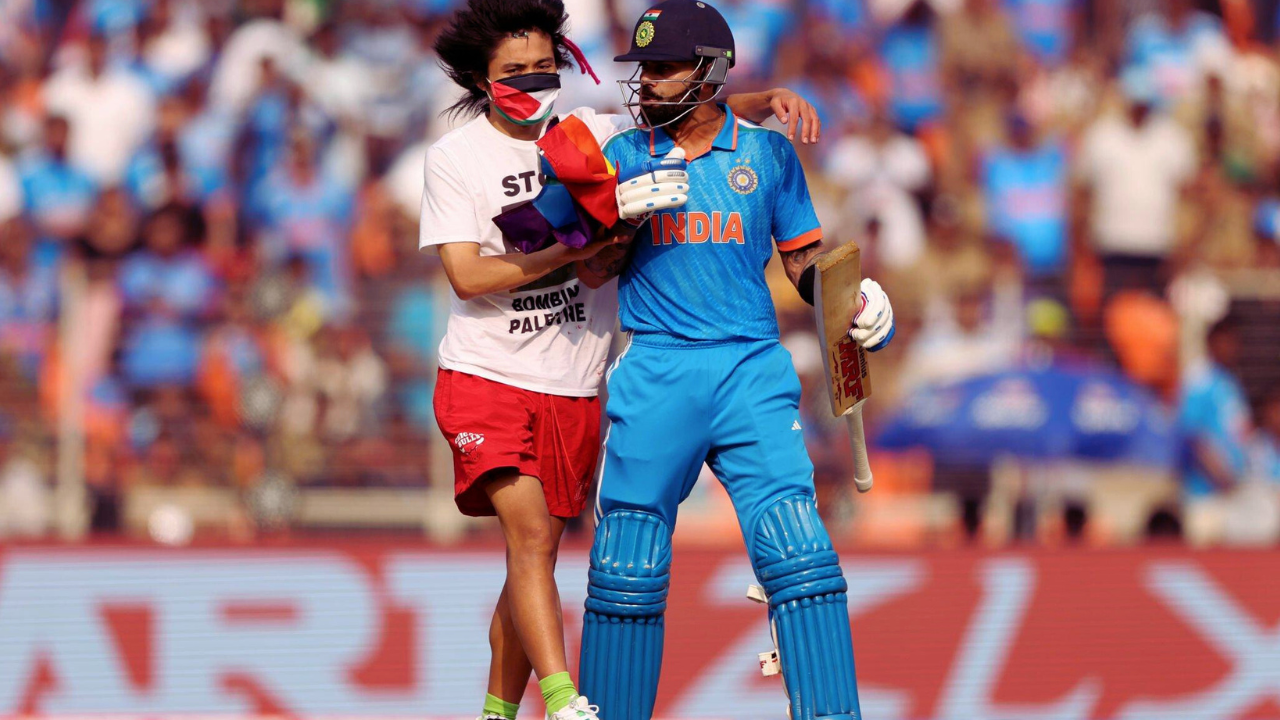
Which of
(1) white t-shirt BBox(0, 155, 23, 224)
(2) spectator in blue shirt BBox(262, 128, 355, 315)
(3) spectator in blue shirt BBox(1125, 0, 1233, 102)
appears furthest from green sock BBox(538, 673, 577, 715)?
(3) spectator in blue shirt BBox(1125, 0, 1233, 102)

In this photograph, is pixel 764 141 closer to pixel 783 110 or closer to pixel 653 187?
pixel 783 110

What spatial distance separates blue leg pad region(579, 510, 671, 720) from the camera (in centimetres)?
490

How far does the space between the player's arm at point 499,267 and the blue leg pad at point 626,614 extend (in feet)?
2.51

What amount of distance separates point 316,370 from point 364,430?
1.51 ft

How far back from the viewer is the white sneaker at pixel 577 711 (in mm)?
4816

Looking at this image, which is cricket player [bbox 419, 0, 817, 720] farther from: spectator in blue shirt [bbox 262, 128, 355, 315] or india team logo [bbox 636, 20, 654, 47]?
spectator in blue shirt [bbox 262, 128, 355, 315]

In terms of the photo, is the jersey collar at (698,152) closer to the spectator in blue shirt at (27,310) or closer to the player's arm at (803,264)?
the player's arm at (803,264)

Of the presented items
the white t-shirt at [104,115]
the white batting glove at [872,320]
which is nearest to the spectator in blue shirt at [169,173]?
the white t-shirt at [104,115]

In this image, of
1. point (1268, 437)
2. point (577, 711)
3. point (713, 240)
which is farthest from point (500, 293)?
point (1268, 437)

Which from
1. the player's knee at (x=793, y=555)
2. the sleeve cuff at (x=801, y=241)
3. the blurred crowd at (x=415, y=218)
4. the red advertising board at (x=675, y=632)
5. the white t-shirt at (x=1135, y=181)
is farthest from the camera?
the white t-shirt at (x=1135, y=181)

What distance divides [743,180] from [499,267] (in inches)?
30.4

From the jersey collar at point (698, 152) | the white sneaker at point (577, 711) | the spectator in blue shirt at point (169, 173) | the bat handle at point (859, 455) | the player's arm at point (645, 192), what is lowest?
the white sneaker at point (577, 711)

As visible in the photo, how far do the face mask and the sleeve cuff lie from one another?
33.1 inches

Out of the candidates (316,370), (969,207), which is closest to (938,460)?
(969,207)
